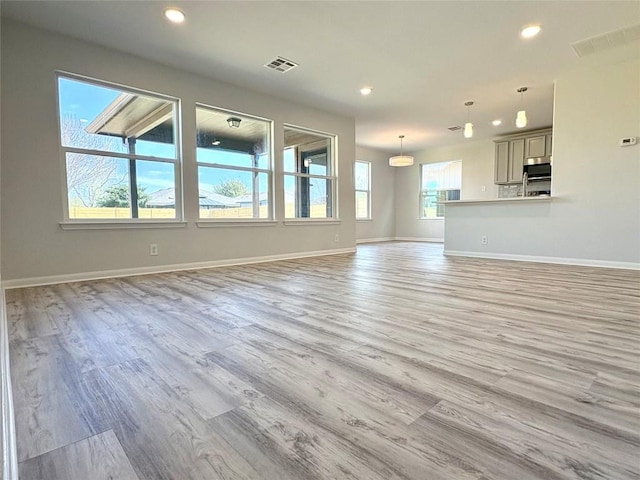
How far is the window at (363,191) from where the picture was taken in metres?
9.37

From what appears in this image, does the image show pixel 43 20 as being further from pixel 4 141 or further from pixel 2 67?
pixel 4 141

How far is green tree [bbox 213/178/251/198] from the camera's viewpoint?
4.85 metres

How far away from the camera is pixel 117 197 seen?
3.92 meters

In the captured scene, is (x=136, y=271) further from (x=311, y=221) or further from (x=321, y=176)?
(x=321, y=176)

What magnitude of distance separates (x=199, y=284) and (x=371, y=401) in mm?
2618

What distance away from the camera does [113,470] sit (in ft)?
2.79

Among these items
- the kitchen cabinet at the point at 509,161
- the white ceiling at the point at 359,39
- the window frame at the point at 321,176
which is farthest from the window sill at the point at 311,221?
the kitchen cabinet at the point at 509,161

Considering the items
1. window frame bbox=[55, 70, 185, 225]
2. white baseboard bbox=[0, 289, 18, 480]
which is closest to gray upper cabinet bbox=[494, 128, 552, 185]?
window frame bbox=[55, 70, 185, 225]

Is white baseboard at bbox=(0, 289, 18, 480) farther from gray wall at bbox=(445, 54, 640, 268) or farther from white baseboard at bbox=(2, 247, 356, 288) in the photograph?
gray wall at bbox=(445, 54, 640, 268)

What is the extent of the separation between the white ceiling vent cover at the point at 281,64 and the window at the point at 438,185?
604 centimetres

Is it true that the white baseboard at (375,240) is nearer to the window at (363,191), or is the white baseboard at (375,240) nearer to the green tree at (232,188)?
the window at (363,191)

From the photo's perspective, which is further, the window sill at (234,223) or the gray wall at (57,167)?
the window sill at (234,223)

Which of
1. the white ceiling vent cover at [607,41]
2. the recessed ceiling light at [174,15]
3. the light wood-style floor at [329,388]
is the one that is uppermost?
the recessed ceiling light at [174,15]

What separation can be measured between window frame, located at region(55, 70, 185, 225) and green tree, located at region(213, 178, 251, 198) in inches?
24.3
